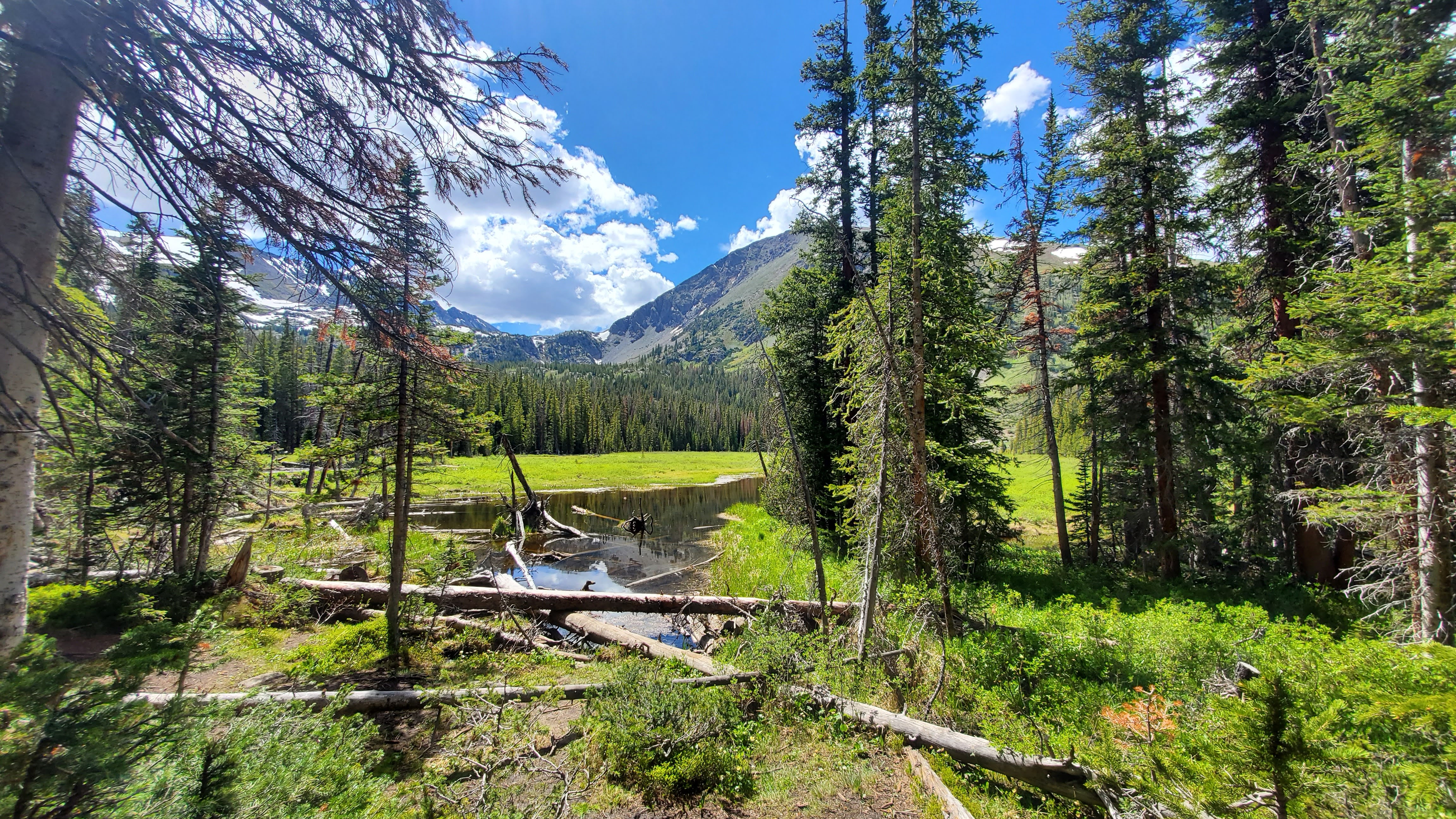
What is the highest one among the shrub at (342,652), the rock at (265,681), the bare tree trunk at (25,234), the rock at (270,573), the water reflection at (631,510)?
the bare tree trunk at (25,234)

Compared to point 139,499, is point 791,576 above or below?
below

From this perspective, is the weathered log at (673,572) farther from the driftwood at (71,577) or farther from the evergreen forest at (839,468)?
the driftwood at (71,577)

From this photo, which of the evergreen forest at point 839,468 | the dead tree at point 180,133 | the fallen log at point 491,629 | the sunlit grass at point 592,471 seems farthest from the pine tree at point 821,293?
the sunlit grass at point 592,471

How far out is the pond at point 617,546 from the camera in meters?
17.5

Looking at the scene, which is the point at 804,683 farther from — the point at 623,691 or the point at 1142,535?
the point at 1142,535

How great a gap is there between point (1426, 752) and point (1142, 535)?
16784 millimetres

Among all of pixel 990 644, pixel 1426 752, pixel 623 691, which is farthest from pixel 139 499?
pixel 1426 752

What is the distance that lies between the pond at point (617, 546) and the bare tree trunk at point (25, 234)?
10.7 metres

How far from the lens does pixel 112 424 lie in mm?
3344

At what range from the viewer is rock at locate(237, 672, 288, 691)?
7750mm

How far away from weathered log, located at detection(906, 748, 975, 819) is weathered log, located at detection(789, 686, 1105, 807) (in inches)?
11.1

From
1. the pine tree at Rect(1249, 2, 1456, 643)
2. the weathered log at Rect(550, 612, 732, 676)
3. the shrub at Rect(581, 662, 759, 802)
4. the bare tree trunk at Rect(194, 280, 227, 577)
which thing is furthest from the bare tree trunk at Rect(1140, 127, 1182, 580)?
the bare tree trunk at Rect(194, 280, 227, 577)

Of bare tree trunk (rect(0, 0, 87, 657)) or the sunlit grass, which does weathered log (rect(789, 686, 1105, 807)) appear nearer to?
bare tree trunk (rect(0, 0, 87, 657))

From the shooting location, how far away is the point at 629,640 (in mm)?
10969
